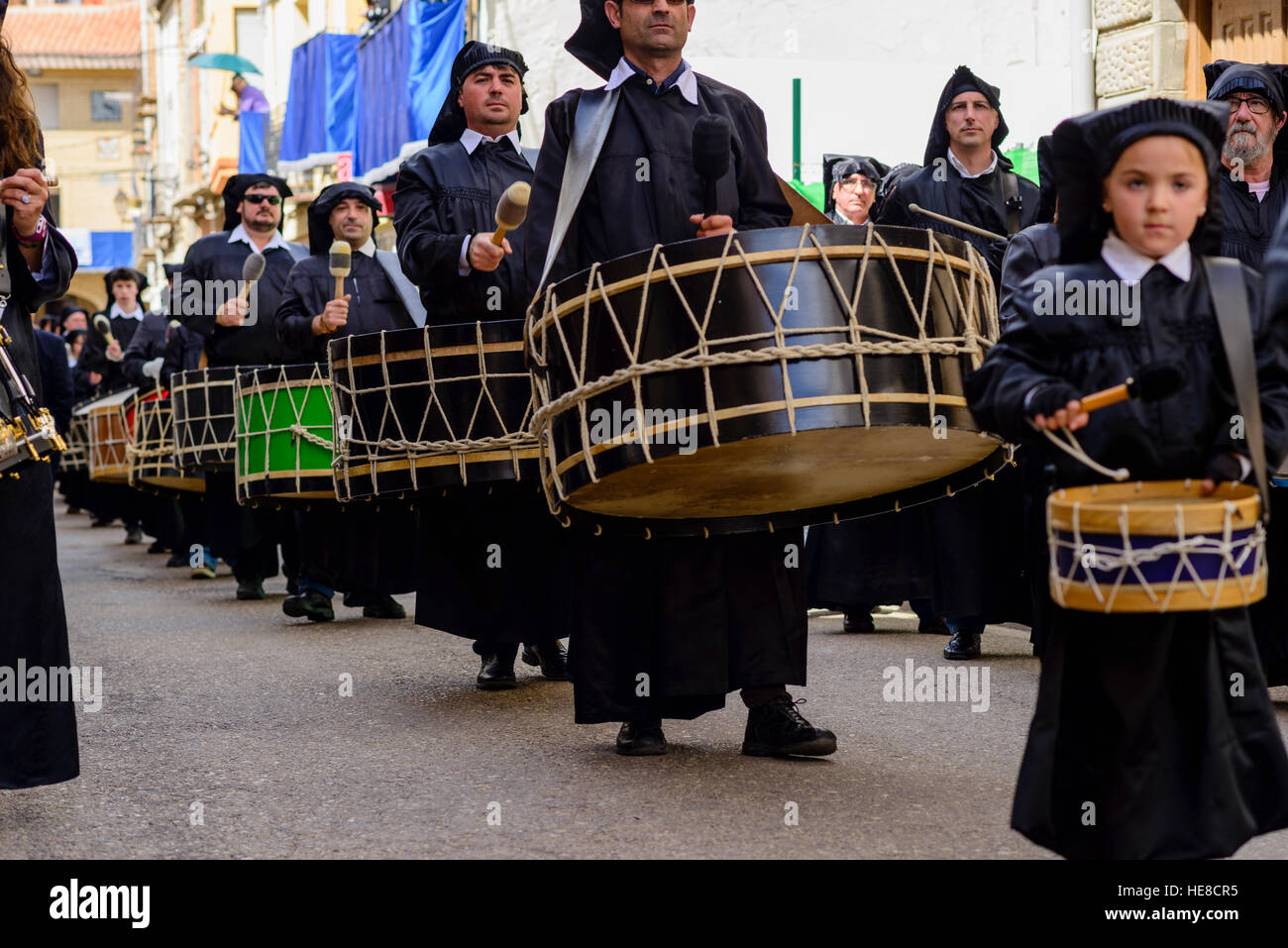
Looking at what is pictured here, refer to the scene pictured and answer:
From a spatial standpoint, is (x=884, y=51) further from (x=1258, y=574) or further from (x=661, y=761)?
(x=1258, y=574)

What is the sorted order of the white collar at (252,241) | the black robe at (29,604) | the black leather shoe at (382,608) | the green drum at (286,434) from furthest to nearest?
the white collar at (252,241) → the black leather shoe at (382,608) → the green drum at (286,434) → the black robe at (29,604)

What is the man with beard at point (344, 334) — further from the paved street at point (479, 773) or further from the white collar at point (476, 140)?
the white collar at point (476, 140)

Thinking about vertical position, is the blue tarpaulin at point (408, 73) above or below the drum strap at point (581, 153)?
above

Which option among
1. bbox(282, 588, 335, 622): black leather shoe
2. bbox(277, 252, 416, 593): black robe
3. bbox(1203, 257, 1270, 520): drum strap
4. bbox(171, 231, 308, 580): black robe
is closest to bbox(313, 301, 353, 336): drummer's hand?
bbox(277, 252, 416, 593): black robe

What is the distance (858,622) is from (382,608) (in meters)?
2.59

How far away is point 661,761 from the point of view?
5.20m

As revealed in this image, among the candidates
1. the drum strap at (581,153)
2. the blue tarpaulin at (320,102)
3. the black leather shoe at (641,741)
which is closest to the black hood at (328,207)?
the drum strap at (581,153)

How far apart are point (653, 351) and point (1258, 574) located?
151cm

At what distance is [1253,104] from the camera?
643 centimetres

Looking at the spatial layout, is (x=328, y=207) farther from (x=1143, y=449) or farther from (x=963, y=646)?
(x=1143, y=449)

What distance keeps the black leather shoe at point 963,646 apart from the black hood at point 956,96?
6.38 ft

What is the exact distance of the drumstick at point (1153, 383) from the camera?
323 centimetres

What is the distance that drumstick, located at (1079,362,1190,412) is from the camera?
3.23 m

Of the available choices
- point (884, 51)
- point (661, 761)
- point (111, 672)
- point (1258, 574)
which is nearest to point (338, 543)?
point (111, 672)
